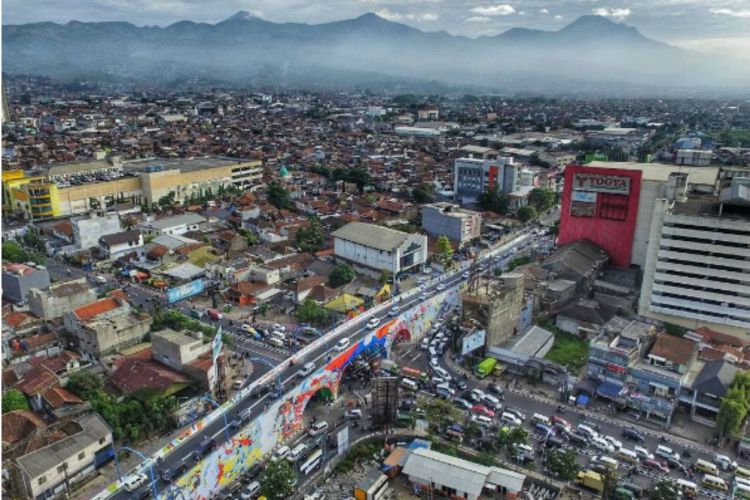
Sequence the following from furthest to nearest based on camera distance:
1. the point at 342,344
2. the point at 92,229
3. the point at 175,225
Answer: the point at 175,225 < the point at 92,229 < the point at 342,344

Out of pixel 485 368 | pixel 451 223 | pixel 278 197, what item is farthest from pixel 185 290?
pixel 278 197

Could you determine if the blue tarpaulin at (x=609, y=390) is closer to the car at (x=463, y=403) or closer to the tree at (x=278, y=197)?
the car at (x=463, y=403)

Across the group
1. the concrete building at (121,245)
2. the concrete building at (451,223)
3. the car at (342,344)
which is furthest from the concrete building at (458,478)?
the concrete building at (121,245)

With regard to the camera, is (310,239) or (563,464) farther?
(310,239)

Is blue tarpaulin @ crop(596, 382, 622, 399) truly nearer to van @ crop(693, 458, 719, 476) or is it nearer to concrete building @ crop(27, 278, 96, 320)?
van @ crop(693, 458, 719, 476)

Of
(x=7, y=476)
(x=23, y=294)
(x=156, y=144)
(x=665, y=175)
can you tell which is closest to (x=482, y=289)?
(x=665, y=175)

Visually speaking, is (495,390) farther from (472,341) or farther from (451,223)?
(451,223)

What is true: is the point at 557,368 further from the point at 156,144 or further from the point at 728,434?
A: the point at 156,144

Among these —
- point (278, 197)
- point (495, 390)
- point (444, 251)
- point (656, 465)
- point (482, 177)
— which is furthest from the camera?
point (482, 177)
